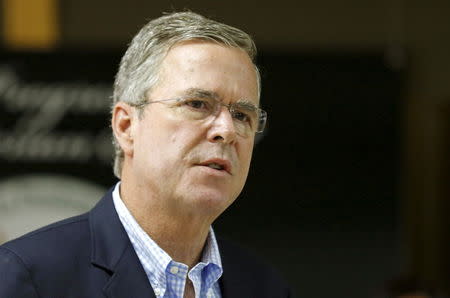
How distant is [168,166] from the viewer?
1.68 metres

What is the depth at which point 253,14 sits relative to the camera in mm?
5129

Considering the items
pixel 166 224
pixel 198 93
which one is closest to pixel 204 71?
pixel 198 93

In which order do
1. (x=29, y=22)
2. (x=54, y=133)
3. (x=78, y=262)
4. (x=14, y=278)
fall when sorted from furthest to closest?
(x=29, y=22) → (x=54, y=133) → (x=78, y=262) → (x=14, y=278)

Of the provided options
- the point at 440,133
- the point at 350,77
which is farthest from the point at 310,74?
the point at 440,133

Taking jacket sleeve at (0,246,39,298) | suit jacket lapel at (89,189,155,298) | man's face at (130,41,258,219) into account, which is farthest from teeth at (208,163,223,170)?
jacket sleeve at (0,246,39,298)

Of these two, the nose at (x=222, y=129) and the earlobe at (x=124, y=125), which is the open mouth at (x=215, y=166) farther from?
the earlobe at (x=124, y=125)

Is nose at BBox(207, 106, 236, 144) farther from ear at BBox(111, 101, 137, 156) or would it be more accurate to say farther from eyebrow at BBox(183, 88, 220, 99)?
ear at BBox(111, 101, 137, 156)

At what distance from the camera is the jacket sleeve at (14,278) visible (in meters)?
1.48

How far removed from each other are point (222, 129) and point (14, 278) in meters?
0.48

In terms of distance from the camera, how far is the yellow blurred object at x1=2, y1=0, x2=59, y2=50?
4809 millimetres

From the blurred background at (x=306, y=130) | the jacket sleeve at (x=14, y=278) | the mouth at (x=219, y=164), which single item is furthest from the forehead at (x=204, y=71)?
the blurred background at (x=306, y=130)

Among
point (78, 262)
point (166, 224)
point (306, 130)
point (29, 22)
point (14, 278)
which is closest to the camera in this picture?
point (14, 278)

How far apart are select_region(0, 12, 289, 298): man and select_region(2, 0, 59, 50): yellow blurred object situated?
314 centimetres

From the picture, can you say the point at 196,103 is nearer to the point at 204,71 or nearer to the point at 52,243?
the point at 204,71
